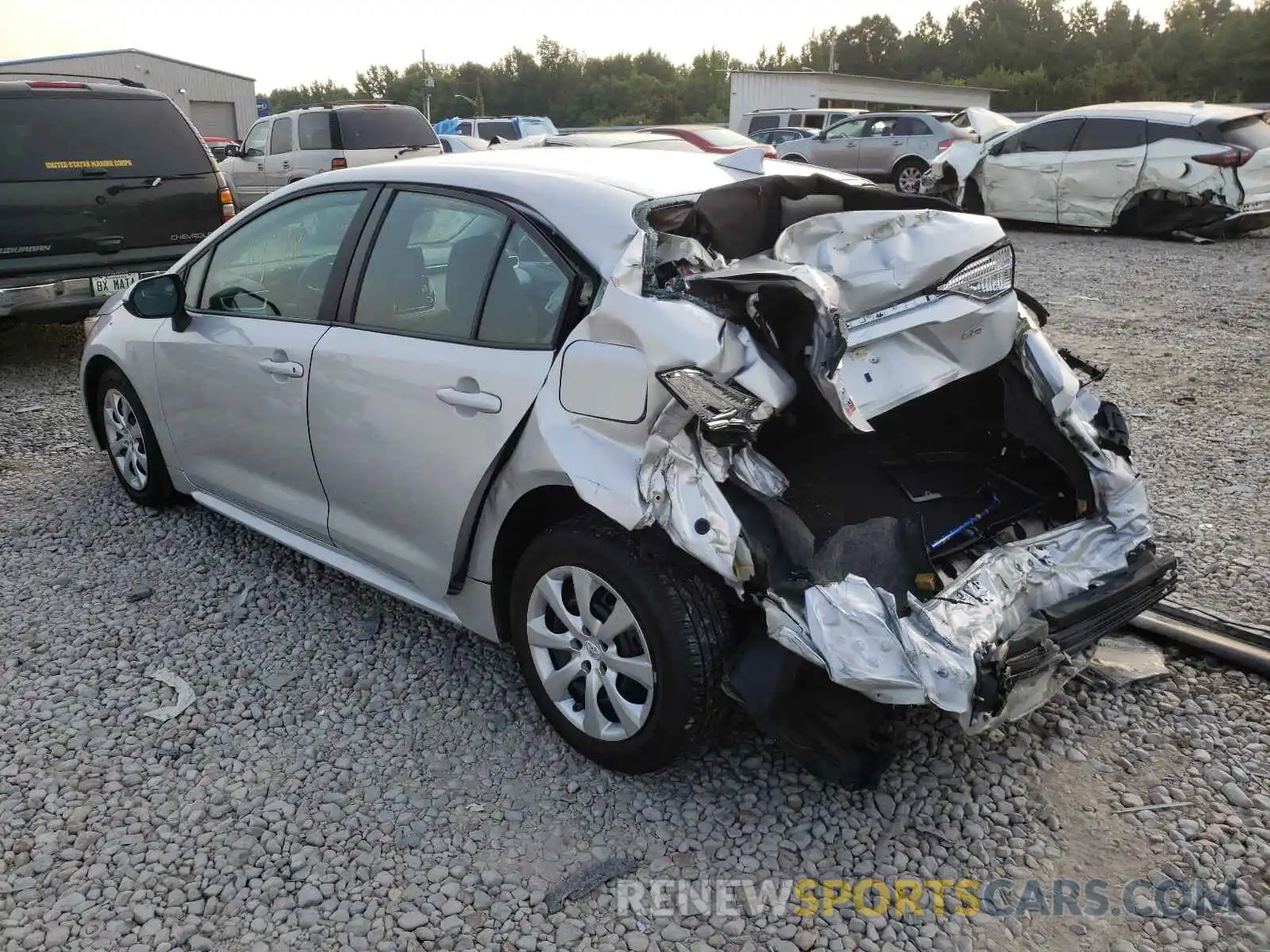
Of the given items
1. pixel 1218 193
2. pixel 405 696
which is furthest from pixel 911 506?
pixel 1218 193

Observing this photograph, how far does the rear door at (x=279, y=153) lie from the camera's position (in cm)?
1530

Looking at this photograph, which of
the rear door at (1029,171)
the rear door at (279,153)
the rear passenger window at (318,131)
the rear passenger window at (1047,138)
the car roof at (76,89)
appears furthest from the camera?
the rear door at (279,153)

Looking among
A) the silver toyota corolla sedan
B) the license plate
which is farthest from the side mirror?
the license plate

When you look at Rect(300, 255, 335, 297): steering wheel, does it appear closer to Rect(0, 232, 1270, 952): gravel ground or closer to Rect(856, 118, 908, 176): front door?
Rect(0, 232, 1270, 952): gravel ground

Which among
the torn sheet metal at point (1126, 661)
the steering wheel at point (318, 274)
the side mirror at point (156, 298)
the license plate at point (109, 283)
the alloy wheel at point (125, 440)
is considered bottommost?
the torn sheet metal at point (1126, 661)

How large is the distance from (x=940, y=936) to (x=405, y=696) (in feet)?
6.01

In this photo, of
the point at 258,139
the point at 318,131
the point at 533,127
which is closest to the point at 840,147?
the point at 533,127

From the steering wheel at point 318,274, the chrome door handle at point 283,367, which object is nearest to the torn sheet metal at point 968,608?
the chrome door handle at point 283,367

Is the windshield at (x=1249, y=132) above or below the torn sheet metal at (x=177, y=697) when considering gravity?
above

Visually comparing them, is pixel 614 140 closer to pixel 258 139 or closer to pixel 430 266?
pixel 430 266

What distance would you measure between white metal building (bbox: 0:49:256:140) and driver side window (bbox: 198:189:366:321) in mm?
44490

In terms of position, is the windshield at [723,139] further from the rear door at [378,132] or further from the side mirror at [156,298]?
the side mirror at [156,298]

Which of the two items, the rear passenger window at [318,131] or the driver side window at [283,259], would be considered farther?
the rear passenger window at [318,131]

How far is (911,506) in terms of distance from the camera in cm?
310
